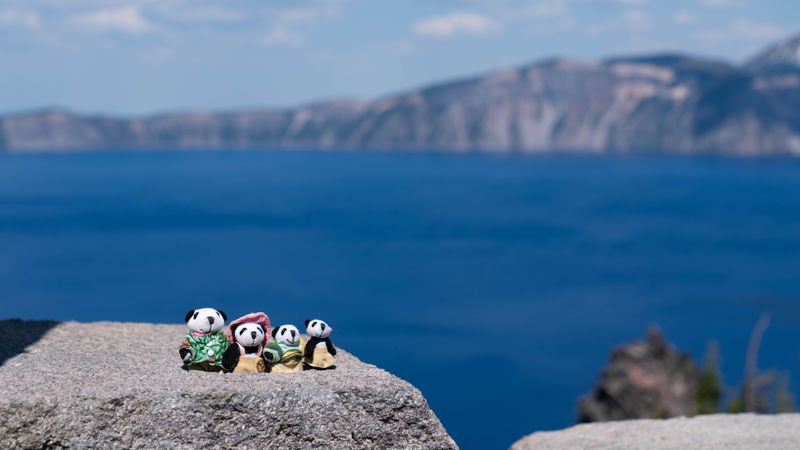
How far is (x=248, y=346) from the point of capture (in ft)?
25.4

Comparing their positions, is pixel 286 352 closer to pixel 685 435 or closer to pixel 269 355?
pixel 269 355

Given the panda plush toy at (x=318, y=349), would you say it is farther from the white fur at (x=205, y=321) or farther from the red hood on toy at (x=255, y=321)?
the white fur at (x=205, y=321)

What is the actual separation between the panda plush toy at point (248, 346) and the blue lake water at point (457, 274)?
3250 centimetres

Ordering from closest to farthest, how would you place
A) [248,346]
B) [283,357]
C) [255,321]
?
[283,357] → [248,346] → [255,321]

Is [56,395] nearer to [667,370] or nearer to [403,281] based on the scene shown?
[667,370]

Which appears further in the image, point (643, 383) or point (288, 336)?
point (643, 383)

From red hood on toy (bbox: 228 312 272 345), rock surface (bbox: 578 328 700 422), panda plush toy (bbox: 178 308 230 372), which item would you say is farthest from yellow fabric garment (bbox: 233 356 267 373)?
rock surface (bbox: 578 328 700 422)

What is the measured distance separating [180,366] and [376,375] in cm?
155

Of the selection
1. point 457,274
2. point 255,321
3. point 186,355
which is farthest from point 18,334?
point 457,274

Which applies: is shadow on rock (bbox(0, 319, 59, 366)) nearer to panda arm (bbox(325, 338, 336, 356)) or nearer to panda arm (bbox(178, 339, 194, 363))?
panda arm (bbox(178, 339, 194, 363))

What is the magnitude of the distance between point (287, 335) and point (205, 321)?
0.67 meters

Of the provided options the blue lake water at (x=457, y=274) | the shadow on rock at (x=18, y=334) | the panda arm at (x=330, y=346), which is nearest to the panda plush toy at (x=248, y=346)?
the panda arm at (x=330, y=346)

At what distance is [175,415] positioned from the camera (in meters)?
6.86

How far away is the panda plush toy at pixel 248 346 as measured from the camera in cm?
755
